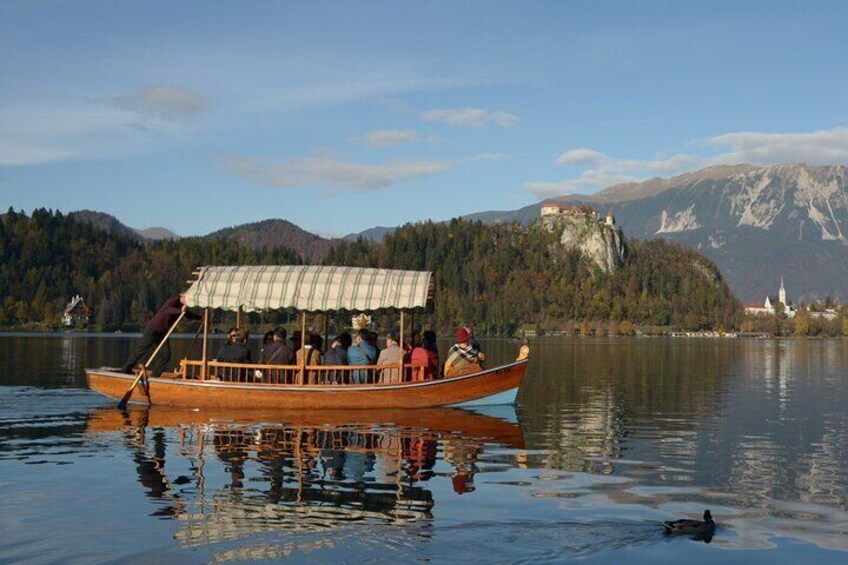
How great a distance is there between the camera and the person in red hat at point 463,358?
36250mm

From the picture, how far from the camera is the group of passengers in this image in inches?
1389

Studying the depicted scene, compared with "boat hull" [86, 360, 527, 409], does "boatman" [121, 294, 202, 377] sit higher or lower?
higher

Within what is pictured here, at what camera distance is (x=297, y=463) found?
74.9ft

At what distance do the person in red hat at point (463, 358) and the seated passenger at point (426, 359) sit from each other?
686 mm

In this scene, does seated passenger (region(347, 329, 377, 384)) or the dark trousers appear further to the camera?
the dark trousers

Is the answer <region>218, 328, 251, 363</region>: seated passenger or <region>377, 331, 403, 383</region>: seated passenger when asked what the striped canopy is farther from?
<region>377, 331, 403, 383</region>: seated passenger

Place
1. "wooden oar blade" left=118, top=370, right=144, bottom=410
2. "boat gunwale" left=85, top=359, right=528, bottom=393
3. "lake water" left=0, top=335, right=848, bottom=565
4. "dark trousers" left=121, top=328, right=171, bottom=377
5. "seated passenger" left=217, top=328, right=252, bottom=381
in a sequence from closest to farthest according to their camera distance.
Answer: "lake water" left=0, top=335, right=848, bottom=565
"boat gunwale" left=85, top=359, right=528, bottom=393
"wooden oar blade" left=118, top=370, right=144, bottom=410
"seated passenger" left=217, top=328, right=252, bottom=381
"dark trousers" left=121, top=328, right=171, bottom=377

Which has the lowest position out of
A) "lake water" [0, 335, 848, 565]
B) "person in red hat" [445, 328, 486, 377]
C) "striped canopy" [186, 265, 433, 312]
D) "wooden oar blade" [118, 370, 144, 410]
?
"lake water" [0, 335, 848, 565]

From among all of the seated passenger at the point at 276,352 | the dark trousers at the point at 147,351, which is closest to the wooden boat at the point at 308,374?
the seated passenger at the point at 276,352

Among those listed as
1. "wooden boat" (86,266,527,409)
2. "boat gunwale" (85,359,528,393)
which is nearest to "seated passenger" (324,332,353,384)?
"wooden boat" (86,266,527,409)

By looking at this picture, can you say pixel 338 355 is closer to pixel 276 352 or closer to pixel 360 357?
pixel 360 357

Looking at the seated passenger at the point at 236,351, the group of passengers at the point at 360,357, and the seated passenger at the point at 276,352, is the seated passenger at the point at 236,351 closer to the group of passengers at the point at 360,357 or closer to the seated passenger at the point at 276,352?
the group of passengers at the point at 360,357

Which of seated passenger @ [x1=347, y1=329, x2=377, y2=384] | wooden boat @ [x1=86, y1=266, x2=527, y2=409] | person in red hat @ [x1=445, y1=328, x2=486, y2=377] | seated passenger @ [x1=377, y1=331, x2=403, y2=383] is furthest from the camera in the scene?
person in red hat @ [x1=445, y1=328, x2=486, y2=377]

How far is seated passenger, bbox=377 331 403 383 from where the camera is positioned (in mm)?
35250
